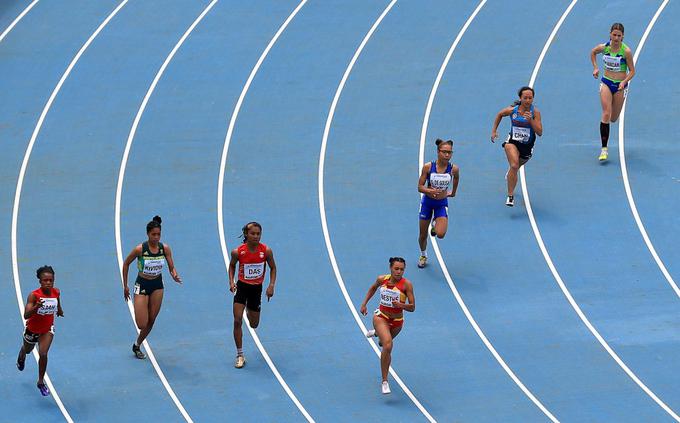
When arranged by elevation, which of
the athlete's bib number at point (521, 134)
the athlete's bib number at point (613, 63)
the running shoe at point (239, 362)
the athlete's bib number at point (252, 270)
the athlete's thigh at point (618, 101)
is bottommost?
the running shoe at point (239, 362)

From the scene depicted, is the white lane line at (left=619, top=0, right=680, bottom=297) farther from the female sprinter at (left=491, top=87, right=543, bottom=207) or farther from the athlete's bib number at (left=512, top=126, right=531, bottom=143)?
the athlete's bib number at (left=512, top=126, right=531, bottom=143)

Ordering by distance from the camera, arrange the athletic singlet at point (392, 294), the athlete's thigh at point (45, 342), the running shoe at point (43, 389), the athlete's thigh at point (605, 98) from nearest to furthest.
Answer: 1. the athlete's thigh at point (45, 342)
2. the athletic singlet at point (392, 294)
3. the running shoe at point (43, 389)
4. the athlete's thigh at point (605, 98)

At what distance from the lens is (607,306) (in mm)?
18703

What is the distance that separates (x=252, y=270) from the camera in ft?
55.6

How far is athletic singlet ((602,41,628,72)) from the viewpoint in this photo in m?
21.5

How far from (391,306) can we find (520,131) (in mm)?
4782

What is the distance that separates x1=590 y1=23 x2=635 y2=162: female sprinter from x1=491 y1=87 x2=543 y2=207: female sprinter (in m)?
1.51

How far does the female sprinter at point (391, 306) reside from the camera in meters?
16.4

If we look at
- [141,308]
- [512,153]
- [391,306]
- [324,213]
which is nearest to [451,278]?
[512,153]

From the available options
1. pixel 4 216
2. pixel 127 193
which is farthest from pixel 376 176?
pixel 4 216

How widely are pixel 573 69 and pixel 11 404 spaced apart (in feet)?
36.5

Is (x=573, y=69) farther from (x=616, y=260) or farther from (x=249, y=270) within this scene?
(x=249, y=270)

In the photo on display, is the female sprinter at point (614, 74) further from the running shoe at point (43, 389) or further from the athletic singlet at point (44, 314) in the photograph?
the running shoe at point (43, 389)

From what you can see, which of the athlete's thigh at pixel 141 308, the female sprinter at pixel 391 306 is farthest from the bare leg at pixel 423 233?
the athlete's thigh at pixel 141 308
